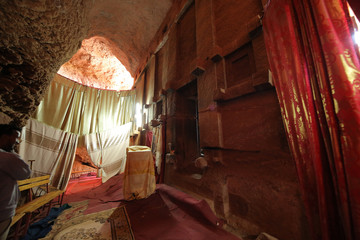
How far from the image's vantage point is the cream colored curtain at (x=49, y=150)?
454 cm

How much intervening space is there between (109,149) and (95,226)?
5.31 m

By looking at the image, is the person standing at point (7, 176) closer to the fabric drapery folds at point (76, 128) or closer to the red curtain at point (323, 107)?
the red curtain at point (323, 107)

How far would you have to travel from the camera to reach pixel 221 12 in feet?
10.3

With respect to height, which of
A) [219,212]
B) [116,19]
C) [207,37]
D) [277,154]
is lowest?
[219,212]

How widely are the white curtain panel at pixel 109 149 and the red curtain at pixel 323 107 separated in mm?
7537

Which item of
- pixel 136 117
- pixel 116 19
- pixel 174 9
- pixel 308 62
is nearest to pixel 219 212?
pixel 308 62

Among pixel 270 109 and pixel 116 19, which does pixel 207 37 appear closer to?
pixel 270 109

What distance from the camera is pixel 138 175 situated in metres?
3.47

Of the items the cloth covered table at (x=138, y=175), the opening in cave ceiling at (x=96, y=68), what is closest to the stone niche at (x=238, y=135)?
the cloth covered table at (x=138, y=175)

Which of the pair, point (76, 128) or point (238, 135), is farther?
point (76, 128)

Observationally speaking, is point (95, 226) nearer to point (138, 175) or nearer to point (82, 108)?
point (138, 175)

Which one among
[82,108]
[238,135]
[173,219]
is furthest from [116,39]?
[173,219]

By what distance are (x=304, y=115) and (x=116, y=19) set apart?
30.5 ft

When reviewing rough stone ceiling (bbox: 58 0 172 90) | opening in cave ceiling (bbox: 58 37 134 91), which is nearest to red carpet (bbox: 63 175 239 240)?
rough stone ceiling (bbox: 58 0 172 90)
